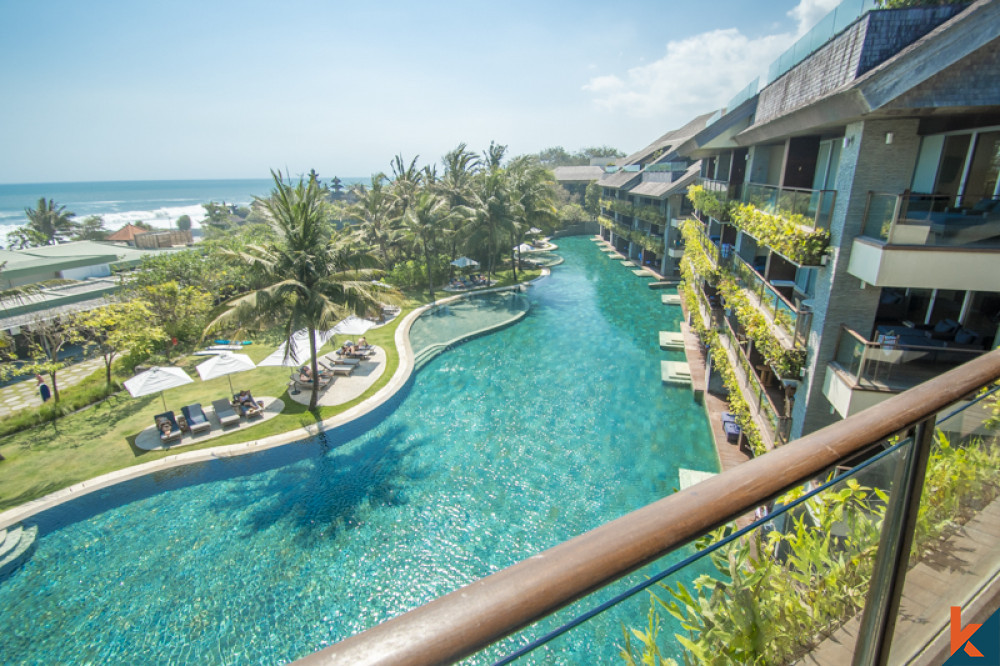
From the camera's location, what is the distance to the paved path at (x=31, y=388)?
20.0m

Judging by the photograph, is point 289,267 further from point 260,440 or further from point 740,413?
point 740,413

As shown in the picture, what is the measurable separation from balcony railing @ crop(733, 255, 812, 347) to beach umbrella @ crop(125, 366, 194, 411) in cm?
1892

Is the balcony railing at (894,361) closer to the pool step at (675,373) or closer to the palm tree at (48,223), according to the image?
the pool step at (675,373)

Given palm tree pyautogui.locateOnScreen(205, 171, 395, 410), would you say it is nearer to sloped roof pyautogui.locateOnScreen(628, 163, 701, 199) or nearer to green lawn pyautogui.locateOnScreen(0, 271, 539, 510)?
green lawn pyautogui.locateOnScreen(0, 271, 539, 510)

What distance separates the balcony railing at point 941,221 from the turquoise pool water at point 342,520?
28.1 ft

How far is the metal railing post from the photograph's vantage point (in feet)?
5.04

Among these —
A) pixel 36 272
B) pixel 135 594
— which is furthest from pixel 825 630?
pixel 36 272

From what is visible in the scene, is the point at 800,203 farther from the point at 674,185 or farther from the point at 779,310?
the point at 674,185

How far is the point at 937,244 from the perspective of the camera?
873 centimetres

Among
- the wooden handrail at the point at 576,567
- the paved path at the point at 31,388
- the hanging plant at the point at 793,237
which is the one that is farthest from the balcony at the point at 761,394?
the paved path at the point at 31,388

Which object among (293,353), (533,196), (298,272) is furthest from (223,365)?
(533,196)

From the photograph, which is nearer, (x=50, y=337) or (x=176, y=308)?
(x=50, y=337)

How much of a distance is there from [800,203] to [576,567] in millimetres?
13147

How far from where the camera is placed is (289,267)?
17.1 metres
